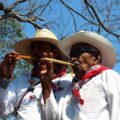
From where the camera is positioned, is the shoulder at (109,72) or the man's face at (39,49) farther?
the man's face at (39,49)

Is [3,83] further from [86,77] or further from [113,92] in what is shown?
[113,92]

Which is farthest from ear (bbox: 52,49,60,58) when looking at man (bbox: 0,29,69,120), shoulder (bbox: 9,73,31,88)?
shoulder (bbox: 9,73,31,88)

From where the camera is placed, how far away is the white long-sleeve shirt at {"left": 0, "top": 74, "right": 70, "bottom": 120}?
377 centimetres

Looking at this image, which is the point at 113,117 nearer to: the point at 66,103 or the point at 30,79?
the point at 66,103

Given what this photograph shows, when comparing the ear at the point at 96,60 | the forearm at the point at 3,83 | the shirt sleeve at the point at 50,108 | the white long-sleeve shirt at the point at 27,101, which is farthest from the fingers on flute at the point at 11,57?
the ear at the point at 96,60

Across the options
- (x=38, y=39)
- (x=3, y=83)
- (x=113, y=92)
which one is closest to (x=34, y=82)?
(x=3, y=83)

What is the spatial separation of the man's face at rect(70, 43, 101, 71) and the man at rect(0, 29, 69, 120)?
0.18m

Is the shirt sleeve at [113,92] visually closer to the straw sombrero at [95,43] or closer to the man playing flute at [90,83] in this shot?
the man playing flute at [90,83]

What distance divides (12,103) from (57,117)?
454 millimetres

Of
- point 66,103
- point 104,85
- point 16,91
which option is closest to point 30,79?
point 16,91

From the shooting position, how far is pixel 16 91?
4.03 m

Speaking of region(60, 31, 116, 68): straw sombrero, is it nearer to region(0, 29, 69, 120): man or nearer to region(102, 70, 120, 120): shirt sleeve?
region(0, 29, 69, 120): man

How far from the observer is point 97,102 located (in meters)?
3.63

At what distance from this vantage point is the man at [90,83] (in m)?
3.62
